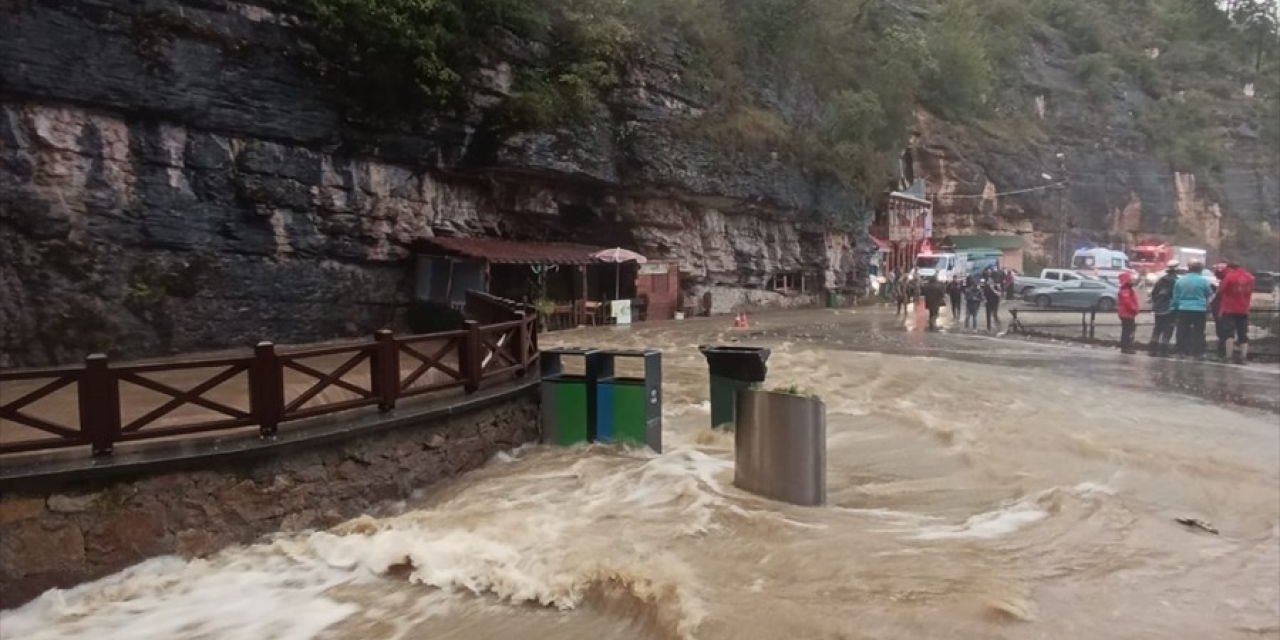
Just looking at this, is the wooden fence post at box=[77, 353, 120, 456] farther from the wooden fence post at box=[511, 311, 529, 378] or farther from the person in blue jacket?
the person in blue jacket

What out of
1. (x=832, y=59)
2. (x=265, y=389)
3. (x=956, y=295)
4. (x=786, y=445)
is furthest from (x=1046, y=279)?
(x=265, y=389)

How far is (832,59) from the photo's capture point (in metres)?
41.8

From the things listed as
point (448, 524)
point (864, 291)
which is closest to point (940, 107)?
point (864, 291)

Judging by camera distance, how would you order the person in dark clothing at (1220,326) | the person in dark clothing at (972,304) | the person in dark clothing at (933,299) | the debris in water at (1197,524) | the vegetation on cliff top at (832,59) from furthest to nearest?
1. the person in dark clothing at (933,299)
2. the person in dark clothing at (972,304)
3. the vegetation on cliff top at (832,59)
4. the person in dark clothing at (1220,326)
5. the debris in water at (1197,524)

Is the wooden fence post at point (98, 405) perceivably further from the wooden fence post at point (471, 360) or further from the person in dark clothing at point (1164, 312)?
the person in dark clothing at point (1164, 312)

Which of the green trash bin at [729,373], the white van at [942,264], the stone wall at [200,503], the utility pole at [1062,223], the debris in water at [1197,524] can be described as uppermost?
the utility pole at [1062,223]

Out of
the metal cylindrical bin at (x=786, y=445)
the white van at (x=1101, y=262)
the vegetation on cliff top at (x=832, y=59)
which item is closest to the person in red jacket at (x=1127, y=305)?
the metal cylindrical bin at (x=786, y=445)

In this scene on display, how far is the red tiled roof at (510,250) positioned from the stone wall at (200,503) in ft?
43.1

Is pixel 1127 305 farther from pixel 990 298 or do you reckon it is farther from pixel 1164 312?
pixel 990 298

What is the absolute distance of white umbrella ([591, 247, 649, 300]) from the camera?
2670cm

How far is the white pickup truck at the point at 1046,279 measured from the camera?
36719 mm

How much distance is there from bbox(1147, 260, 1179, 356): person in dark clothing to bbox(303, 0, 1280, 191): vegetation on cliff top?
1726 centimetres

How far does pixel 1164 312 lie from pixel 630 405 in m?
14.8

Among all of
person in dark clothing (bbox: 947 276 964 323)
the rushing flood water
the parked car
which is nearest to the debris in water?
the rushing flood water
